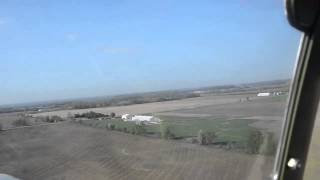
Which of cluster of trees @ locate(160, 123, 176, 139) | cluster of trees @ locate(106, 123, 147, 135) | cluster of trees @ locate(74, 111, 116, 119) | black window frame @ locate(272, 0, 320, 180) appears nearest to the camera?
black window frame @ locate(272, 0, 320, 180)

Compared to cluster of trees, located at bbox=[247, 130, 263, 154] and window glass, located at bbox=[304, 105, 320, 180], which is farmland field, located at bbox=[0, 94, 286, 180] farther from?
window glass, located at bbox=[304, 105, 320, 180]

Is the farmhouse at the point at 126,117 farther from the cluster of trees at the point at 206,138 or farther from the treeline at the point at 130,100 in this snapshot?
the cluster of trees at the point at 206,138

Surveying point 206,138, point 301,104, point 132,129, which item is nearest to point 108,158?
point 132,129

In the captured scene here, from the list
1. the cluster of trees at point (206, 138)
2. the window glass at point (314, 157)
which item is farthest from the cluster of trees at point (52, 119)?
the window glass at point (314, 157)

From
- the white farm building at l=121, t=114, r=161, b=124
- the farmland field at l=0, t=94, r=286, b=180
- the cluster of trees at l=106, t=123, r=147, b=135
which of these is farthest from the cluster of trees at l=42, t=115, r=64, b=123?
the white farm building at l=121, t=114, r=161, b=124

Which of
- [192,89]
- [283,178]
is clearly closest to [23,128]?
[192,89]

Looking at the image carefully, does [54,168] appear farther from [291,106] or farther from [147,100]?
[291,106]

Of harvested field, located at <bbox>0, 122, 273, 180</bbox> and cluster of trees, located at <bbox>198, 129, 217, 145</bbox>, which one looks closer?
harvested field, located at <bbox>0, 122, 273, 180</bbox>
